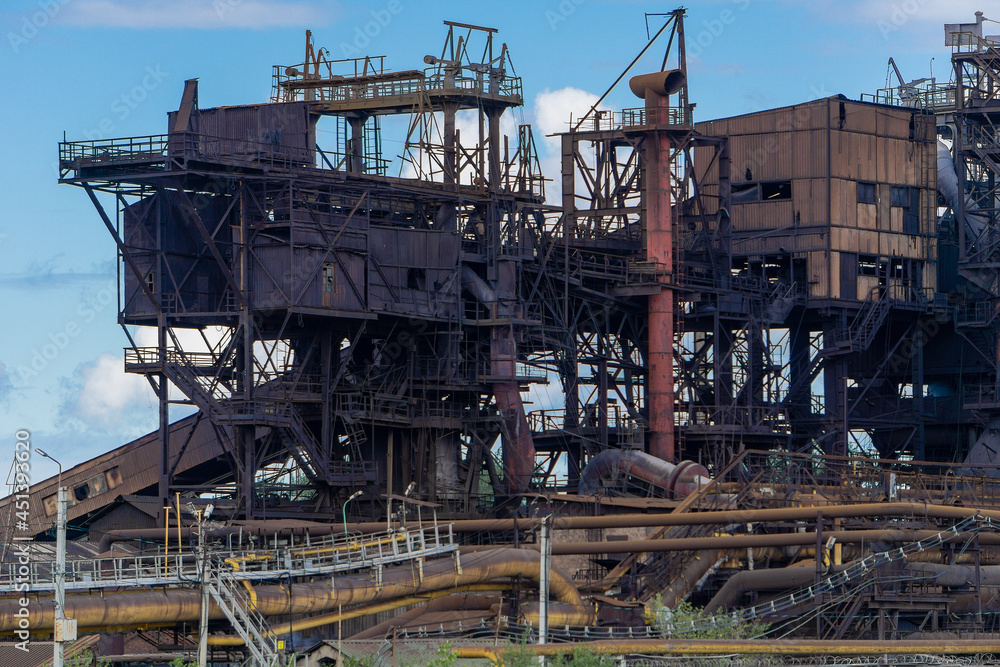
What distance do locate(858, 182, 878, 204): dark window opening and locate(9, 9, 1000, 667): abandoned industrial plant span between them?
5.5 inches

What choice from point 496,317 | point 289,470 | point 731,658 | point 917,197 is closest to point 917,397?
point 917,197

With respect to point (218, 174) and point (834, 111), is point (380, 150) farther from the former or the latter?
point (834, 111)

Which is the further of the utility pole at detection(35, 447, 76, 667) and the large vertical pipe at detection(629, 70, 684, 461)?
the large vertical pipe at detection(629, 70, 684, 461)

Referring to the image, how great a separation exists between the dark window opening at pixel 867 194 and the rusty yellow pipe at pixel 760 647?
132ft

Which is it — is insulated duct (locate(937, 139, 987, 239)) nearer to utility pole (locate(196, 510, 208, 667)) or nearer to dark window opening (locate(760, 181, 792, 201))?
dark window opening (locate(760, 181, 792, 201))

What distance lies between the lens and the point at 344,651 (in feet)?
170

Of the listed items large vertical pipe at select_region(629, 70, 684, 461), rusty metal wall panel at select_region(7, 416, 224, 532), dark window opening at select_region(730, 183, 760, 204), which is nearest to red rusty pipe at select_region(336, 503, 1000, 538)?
rusty metal wall panel at select_region(7, 416, 224, 532)

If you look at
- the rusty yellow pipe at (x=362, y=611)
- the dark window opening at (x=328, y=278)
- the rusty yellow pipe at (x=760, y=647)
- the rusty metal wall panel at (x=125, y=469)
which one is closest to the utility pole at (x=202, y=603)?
the rusty yellow pipe at (x=362, y=611)

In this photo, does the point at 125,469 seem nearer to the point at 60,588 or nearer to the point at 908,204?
the point at 60,588

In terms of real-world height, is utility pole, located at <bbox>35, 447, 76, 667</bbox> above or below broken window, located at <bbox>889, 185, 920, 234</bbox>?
below

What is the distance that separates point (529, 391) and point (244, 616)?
28243 millimetres

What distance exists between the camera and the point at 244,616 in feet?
168

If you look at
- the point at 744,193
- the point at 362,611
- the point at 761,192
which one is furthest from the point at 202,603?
the point at 744,193

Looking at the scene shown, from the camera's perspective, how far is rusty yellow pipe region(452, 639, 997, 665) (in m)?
49.0
